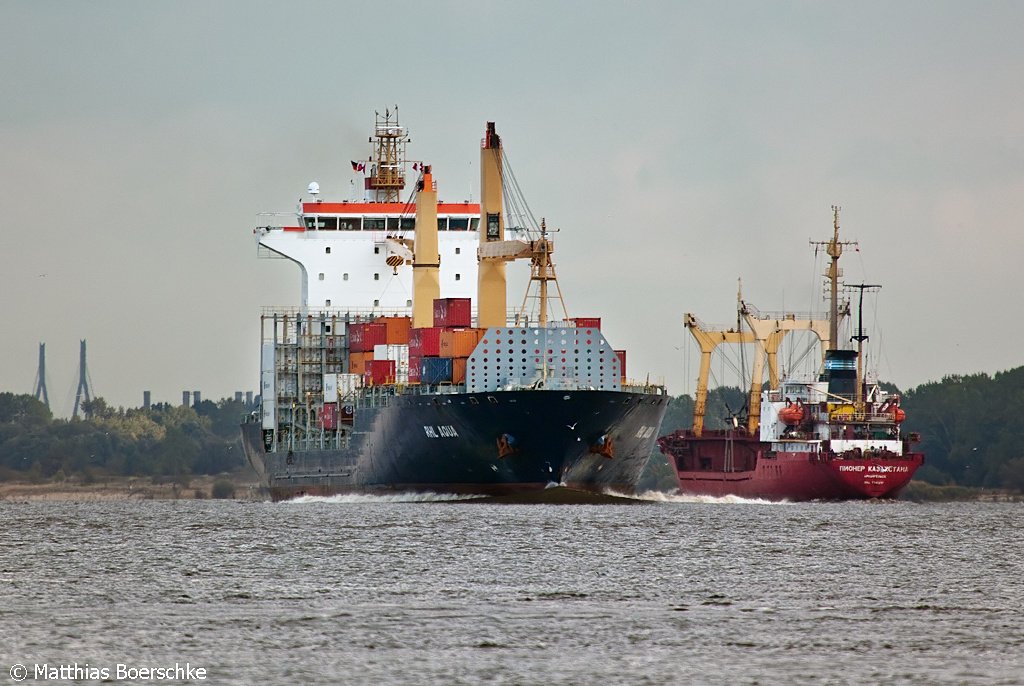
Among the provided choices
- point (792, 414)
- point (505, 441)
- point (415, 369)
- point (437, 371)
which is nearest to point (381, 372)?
point (415, 369)

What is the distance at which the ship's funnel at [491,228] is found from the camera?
70062mm

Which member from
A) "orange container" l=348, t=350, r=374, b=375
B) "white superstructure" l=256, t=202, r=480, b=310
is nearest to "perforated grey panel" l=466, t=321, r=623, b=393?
"orange container" l=348, t=350, r=374, b=375

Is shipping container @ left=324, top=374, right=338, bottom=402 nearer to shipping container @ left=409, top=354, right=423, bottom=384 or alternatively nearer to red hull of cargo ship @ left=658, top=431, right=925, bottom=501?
shipping container @ left=409, top=354, right=423, bottom=384

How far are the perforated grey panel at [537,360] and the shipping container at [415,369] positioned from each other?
14.0 ft

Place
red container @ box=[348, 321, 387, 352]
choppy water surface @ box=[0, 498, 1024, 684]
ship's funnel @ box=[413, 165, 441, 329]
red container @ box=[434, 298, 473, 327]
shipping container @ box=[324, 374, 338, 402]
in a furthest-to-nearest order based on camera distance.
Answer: shipping container @ box=[324, 374, 338, 402] < red container @ box=[348, 321, 387, 352] < ship's funnel @ box=[413, 165, 441, 329] < red container @ box=[434, 298, 473, 327] < choppy water surface @ box=[0, 498, 1024, 684]

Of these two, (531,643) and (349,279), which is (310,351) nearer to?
(349,279)

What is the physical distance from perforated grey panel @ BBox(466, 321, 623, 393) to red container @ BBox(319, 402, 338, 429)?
15707 mm

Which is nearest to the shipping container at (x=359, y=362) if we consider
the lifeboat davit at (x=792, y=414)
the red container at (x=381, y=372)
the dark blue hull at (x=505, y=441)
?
the red container at (x=381, y=372)

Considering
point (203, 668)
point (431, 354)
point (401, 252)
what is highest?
point (401, 252)

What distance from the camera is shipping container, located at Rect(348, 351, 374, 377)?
8119 centimetres

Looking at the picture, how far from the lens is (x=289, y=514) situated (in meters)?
66.5

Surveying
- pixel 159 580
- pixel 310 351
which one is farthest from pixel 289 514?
pixel 159 580

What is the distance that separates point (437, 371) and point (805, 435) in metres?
27.5

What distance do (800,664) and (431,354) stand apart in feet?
144
